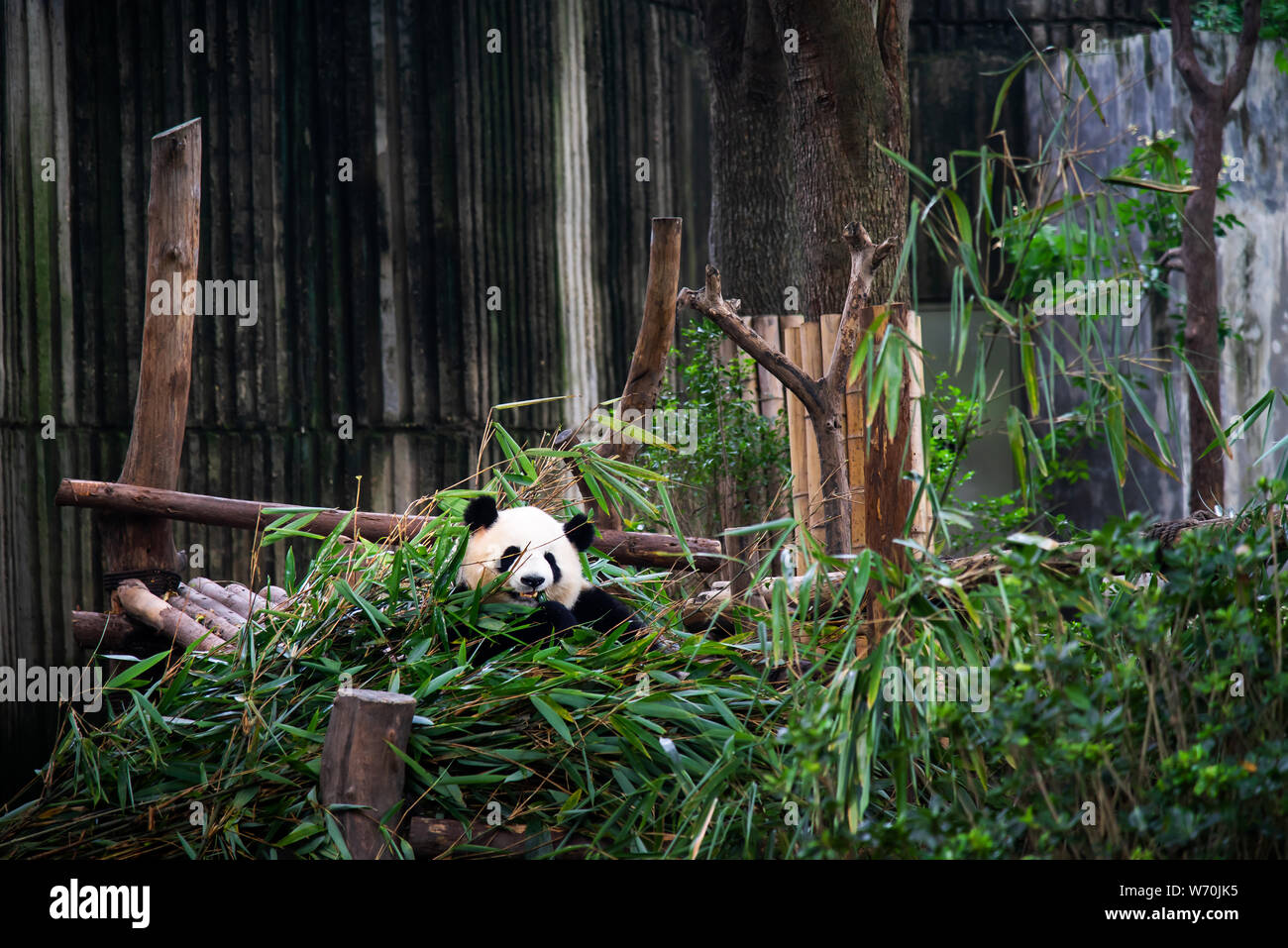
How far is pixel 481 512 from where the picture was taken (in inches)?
132

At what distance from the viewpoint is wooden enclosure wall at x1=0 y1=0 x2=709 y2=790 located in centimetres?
568

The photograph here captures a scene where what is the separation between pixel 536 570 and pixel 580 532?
30cm

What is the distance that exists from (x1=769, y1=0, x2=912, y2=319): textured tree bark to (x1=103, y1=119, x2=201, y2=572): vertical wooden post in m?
2.54

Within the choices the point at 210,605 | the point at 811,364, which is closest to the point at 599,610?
the point at 210,605

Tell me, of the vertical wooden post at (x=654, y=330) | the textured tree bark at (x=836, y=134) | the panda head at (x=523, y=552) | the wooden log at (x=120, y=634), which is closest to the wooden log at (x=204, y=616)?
the wooden log at (x=120, y=634)

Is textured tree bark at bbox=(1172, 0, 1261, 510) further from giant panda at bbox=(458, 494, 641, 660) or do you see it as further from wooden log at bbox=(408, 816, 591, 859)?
wooden log at bbox=(408, 816, 591, 859)

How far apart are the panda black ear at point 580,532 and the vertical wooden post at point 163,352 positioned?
196 cm

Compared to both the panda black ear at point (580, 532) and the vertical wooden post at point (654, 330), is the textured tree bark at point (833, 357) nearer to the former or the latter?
the panda black ear at point (580, 532)

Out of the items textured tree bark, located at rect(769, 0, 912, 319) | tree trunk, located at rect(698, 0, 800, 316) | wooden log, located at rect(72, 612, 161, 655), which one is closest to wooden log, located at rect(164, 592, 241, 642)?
wooden log, located at rect(72, 612, 161, 655)

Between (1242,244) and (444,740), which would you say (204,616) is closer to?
(444,740)

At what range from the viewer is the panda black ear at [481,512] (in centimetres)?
333

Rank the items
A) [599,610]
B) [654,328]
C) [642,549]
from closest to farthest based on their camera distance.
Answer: [599,610], [642,549], [654,328]
